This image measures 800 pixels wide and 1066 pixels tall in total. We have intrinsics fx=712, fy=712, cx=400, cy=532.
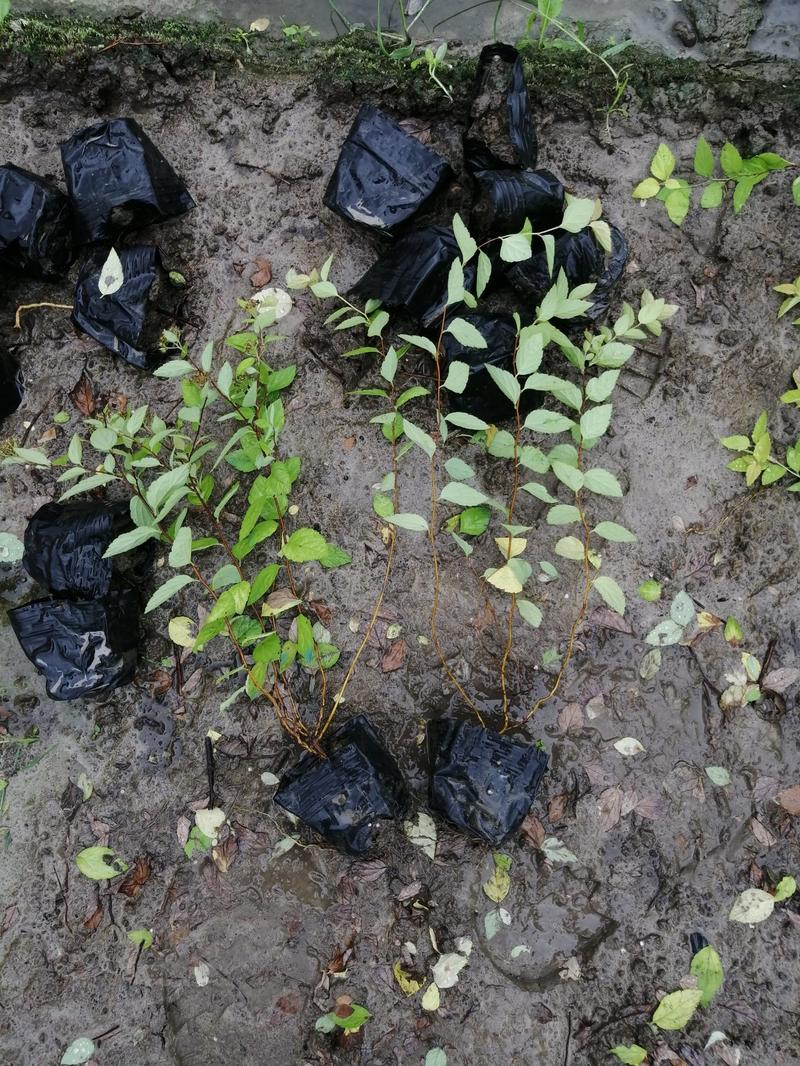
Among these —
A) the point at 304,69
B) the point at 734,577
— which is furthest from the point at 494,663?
the point at 304,69

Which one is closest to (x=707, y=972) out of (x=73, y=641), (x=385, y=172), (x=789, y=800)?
(x=789, y=800)

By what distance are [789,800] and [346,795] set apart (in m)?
1.35

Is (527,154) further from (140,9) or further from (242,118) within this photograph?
(140,9)

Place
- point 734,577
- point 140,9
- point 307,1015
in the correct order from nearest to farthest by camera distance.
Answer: point 307,1015 < point 734,577 < point 140,9

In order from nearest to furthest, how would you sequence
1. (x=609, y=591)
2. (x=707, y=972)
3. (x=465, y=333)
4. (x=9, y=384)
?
(x=465, y=333) < (x=609, y=591) < (x=707, y=972) < (x=9, y=384)

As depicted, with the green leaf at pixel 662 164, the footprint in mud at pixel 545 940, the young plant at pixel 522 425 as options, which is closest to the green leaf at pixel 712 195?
the green leaf at pixel 662 164

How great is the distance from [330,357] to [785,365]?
1463 millimetres

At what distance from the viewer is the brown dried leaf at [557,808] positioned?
7.13ft

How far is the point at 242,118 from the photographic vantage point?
236 centimetres

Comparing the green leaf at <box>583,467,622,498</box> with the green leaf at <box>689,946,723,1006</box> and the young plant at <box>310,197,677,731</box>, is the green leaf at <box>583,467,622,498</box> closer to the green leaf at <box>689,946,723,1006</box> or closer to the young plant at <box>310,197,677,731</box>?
the young plant at <box>310,197,677,731</box>

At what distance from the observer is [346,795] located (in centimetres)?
204

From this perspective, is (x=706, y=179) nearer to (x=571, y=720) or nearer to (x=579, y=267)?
(x=579, y=267)

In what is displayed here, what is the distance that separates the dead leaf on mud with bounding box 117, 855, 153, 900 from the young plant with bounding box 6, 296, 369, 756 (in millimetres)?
611

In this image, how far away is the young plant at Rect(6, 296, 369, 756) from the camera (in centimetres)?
185
